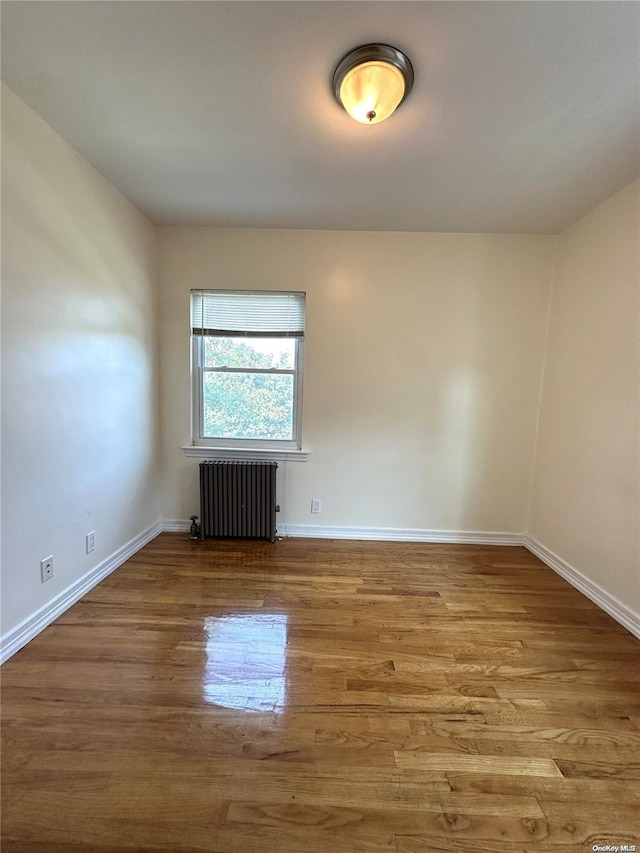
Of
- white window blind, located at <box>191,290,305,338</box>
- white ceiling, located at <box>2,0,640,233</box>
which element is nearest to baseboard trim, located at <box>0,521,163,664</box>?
white window blind, located at <box>191,290,305,338</box>

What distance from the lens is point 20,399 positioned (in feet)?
5.27

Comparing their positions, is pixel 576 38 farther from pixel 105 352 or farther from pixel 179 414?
pixel 179 414

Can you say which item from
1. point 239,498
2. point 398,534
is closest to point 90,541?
point 239,498

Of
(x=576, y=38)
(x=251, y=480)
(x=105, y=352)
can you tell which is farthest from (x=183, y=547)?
(x=576, y=38)

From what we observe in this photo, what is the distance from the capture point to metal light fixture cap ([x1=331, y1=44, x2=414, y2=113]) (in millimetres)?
1243

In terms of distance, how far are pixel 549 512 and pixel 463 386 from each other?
123cm

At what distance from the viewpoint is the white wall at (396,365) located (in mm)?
2768

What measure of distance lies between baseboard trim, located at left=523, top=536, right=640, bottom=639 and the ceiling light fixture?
2.92 m

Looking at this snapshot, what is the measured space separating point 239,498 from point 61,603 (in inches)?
51.0

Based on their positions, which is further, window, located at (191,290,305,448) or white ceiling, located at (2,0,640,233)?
window, located at (191,290,305,448)

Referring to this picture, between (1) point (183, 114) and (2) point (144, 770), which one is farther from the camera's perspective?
(1) point (183, 114)

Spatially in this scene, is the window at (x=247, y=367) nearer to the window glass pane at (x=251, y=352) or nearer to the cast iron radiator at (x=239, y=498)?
the window glass pane at (x=251, y=352)

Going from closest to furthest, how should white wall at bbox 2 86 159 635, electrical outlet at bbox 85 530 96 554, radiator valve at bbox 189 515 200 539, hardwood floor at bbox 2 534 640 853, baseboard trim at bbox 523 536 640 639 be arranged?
hardwood floor at bbox 2 534 640 853, white wall at bbox 2 86 159 635, baseboard trim at bbox 523 536 640 639, electrical outlet at bbox 85 530 96 554, radiator valve at bbox 189 515 200 539

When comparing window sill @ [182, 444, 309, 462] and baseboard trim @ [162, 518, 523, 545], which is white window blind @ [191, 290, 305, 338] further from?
baseboard trim @ [162, 518, 523, 545]
